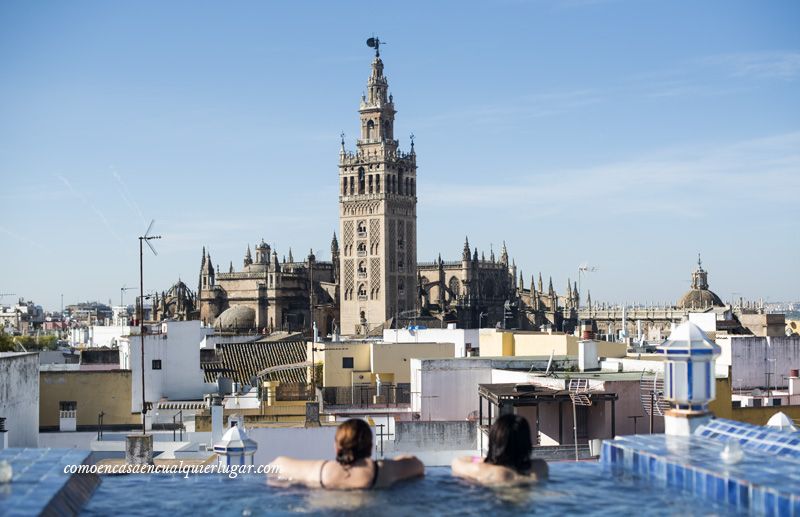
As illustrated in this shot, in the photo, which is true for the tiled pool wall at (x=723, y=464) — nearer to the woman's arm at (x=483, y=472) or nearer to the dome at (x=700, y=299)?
the woman's arm at (x=483, y=472)

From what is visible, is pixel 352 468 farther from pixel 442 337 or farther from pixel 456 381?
pixel 442 337

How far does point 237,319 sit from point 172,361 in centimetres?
6423

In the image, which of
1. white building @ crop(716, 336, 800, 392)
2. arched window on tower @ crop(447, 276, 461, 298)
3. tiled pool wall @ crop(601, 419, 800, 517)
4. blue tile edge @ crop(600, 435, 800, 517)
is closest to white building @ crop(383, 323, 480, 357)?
white building @ crop(716, 336, 800, 392)

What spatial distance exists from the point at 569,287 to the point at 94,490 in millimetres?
118703

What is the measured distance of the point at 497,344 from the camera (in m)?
37.3

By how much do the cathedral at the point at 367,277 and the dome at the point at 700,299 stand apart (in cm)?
1033

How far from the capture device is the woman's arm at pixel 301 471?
27.7 feet


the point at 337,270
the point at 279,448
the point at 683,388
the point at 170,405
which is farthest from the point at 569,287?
the point at 683,388

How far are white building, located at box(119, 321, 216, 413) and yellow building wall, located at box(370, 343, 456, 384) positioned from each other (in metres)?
5.00

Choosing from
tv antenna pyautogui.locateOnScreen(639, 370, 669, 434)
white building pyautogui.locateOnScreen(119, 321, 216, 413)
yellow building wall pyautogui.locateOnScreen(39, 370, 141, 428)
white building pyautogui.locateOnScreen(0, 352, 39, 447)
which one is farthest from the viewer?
white building pyautogui.locateOnScreen(119, 321, 216, 413)

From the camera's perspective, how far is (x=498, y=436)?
8.42m

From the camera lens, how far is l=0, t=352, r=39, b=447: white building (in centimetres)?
1969

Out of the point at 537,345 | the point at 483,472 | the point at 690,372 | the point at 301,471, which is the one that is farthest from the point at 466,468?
the point at 537,345

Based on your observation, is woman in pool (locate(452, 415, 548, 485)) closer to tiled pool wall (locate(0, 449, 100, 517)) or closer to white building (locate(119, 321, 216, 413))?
tiled pool wall (locate(0, 449, 100, 517))
